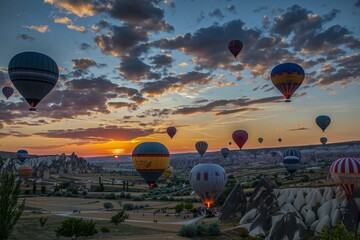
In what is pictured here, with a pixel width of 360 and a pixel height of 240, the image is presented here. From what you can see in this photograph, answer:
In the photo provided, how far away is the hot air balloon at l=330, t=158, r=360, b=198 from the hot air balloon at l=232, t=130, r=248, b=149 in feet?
183

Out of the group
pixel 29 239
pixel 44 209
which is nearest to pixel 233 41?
pixel 29 239

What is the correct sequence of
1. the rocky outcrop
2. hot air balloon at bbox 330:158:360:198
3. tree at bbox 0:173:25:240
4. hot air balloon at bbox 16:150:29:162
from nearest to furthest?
tree at bbox 0:173:25:240 < hot air balloon at bbox 330:158:360:198 < the rocky outcrop < hot air balloon at bbox 16:150:29:162

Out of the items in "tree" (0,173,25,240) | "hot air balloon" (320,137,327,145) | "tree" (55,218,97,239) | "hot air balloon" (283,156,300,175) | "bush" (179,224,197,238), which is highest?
"hot air balloon" (320,137,327,145)

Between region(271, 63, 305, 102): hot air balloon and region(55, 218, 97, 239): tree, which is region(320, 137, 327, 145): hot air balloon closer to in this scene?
region(271, 63, 305, 102): hot air balloon

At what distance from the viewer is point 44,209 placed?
74.1 m

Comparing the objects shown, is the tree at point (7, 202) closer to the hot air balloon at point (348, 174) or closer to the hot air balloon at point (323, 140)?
the hot air balloon at point (348, 174)

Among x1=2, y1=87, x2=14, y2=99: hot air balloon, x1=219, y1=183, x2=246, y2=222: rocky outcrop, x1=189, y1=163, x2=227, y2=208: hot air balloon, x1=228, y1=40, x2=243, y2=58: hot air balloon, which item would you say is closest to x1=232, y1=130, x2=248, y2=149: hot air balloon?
x1=228, y1=40, x2=243, y2=58: hot air balloon

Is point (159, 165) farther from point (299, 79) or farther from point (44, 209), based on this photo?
point (44, 209)

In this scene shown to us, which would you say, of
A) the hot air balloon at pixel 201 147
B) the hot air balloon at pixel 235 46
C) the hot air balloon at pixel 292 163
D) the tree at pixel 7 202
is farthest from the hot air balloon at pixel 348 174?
the hot air balloon at pixel 201 147

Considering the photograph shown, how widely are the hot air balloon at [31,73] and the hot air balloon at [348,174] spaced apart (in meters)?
42.5

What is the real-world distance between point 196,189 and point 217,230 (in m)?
6.37

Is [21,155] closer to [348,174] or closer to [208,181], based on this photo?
[208,181]

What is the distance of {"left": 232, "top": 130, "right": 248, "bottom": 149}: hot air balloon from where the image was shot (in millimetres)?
97438

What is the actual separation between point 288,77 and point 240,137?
39.6m
